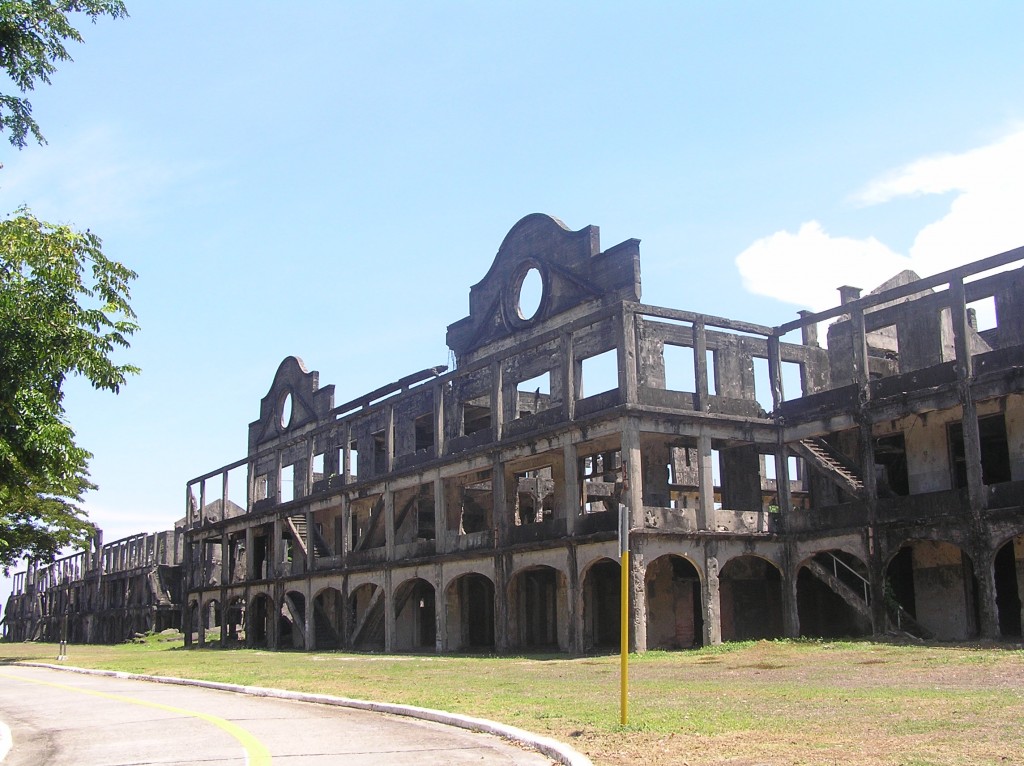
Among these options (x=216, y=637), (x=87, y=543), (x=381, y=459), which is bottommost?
(x=216, y=637)

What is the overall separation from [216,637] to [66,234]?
47096 millimetres

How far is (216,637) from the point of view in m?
57.2

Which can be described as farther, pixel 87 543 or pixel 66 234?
pixel 87 543

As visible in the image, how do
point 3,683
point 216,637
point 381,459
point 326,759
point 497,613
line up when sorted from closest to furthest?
point 326,759
point 3,683
point 497,613
point 381,459
point 216,637

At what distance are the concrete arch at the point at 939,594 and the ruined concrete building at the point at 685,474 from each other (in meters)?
0.07

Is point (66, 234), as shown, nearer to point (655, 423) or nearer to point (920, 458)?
point (655, 423)

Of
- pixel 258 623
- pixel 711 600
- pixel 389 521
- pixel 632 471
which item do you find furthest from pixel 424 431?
pixel 711 600

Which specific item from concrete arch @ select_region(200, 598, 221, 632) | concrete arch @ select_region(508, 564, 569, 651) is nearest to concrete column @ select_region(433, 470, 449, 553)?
concrete arch @ select_region(508, 564, 569, 651)

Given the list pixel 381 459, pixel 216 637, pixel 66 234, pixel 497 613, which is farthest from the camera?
pixel 216 637

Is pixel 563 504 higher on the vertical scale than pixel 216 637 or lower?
higher

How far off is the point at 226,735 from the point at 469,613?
92.9ft

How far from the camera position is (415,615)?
40.0 metres

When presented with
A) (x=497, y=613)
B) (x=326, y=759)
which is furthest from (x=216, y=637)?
(x=326, y=759)

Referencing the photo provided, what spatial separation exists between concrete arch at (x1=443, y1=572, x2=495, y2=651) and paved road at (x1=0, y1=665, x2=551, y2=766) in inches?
737
